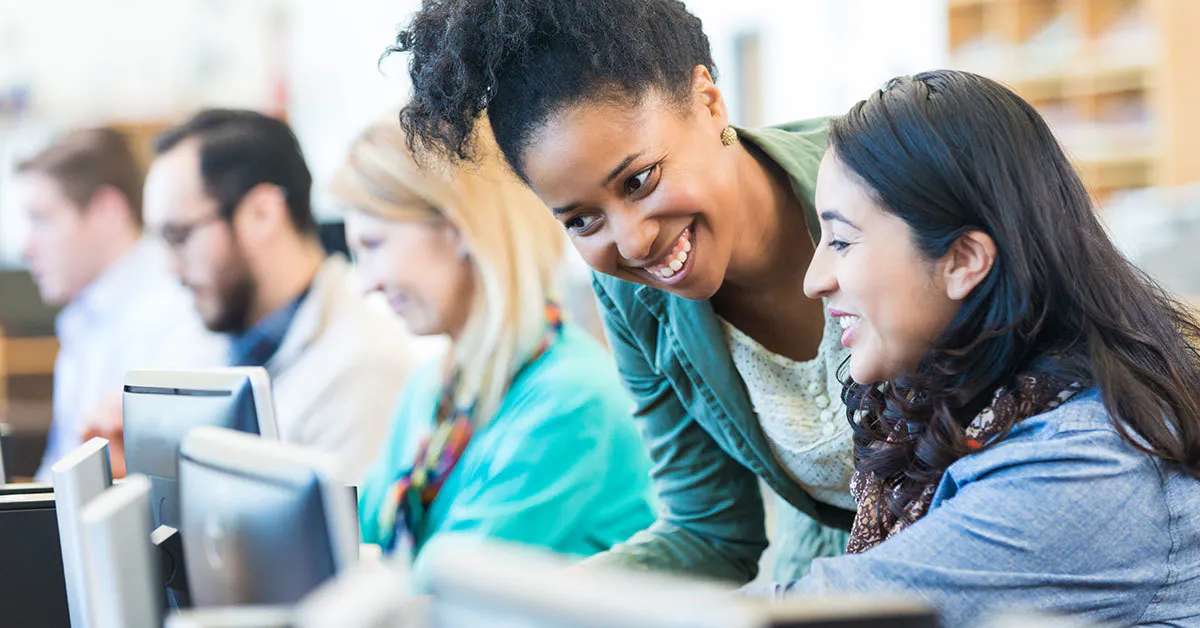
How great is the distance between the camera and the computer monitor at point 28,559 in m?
1.20

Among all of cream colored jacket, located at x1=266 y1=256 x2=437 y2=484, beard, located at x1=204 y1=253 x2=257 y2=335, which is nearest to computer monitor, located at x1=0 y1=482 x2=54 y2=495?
cream colored jacket, located at x1=266 y1=256 x2=437 y2=484

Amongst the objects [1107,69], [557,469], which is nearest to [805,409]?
[557,469]

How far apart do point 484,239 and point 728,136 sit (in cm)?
88

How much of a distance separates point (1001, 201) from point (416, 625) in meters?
0.67

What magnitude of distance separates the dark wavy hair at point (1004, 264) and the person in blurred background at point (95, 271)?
7.86 ft

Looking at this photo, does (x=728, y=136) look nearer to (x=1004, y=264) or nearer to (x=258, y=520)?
(x=1004, y=264)

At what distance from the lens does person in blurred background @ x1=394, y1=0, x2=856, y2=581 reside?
3.91 ft

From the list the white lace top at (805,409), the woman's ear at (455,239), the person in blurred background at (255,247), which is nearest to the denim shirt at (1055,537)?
the white lace top at (805,409)

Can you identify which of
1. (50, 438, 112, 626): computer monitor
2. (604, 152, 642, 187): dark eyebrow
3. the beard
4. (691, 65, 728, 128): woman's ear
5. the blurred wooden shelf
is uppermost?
(691, 65, 728, 128): woman's ear

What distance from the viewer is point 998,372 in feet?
3.43

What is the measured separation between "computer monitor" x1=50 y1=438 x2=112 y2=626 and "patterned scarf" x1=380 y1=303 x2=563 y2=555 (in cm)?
102

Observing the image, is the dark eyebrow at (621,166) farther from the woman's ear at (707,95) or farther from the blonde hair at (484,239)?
the blonde hair at (484,239)

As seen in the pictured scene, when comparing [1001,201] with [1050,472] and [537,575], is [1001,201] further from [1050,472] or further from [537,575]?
[537,575]

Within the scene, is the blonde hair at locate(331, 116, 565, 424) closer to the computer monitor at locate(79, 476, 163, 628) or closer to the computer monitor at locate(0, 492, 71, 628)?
the computer monitor at locate(0, 492, 71, 628)
